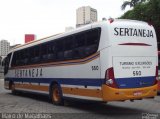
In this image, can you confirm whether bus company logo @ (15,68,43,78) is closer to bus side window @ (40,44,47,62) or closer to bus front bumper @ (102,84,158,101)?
bus side window @ (40,44,47,62)

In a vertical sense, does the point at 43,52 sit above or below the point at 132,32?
below

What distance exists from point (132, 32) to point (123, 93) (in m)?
2.21

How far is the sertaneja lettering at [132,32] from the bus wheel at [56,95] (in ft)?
15.1

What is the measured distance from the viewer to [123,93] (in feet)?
43.3

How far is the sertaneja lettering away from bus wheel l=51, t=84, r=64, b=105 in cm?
460

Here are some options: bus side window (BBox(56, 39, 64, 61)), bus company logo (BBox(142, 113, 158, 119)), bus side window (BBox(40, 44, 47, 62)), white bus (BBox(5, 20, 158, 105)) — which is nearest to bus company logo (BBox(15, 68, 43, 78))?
bus side window (BBox(40, 44, 47, 62))

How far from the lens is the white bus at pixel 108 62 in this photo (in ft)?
43.6

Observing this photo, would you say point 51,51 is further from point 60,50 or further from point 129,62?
point 129,62

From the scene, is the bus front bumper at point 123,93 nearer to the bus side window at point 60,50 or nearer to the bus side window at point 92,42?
the bus side window at point 92,42

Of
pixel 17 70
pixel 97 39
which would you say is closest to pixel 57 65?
pixel 97 39

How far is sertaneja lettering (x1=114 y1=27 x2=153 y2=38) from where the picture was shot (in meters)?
13.6

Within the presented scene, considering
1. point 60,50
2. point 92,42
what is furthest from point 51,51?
point 92,42

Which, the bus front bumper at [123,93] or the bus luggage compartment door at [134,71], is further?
the bus luggage compartment door at [134,71]

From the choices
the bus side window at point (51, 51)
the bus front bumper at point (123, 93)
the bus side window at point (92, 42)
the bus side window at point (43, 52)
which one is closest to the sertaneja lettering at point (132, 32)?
the bus side window at point (92, 42)
